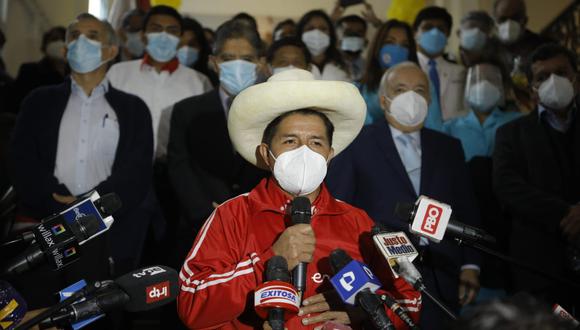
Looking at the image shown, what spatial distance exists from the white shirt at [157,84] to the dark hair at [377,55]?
1456 mm

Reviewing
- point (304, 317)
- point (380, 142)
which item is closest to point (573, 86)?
point (380, 142)

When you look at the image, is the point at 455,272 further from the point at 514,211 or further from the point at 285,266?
the point at 285,266

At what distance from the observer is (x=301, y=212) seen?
2744 mm

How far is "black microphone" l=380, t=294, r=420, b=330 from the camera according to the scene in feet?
7.89

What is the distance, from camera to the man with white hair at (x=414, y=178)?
4.55 metres

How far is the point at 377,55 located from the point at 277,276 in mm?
4230

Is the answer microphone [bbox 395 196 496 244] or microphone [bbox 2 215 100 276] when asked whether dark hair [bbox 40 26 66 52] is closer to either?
microphone [bbox 2 215 100 276]

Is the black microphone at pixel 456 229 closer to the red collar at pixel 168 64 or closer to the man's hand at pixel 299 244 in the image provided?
the man's hand at pixel 299 244

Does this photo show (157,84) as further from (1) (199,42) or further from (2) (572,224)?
(2) (572,224)

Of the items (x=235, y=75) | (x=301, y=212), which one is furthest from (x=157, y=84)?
(x=301, y=212)

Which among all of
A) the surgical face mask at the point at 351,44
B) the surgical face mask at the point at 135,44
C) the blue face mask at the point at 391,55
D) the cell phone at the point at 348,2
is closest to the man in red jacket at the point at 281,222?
the blue face mask at the point at 391,55

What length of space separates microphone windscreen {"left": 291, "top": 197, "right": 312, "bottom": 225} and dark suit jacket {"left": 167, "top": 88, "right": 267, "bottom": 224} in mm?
2040

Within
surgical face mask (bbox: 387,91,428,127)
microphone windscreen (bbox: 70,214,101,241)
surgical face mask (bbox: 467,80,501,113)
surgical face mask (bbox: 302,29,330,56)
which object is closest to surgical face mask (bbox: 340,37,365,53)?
surgical face mask (bbox: 302,29,330,56)

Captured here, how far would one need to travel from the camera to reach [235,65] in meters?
5.20
